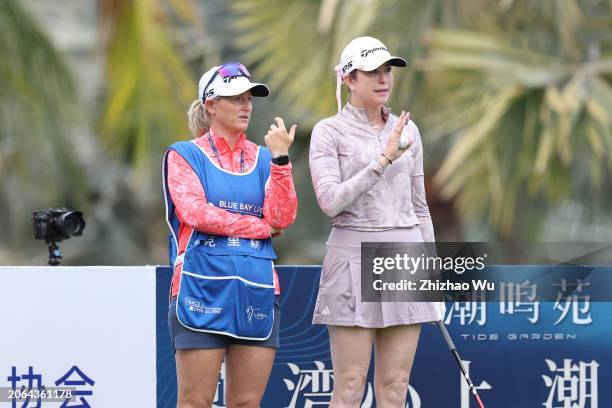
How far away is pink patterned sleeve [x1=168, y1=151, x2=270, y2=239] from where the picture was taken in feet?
17.7

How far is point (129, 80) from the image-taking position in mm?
11984

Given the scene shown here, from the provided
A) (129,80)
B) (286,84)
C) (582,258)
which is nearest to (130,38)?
(129,80)

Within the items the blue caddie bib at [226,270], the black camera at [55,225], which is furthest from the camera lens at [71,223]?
the blue caddie bib at [226,270]

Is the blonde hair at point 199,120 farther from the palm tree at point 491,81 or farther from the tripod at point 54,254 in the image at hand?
the palm tree at point 491,81

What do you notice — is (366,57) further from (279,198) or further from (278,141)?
(279,198)

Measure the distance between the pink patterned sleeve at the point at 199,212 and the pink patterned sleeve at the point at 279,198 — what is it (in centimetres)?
5

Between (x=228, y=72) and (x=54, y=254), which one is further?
(x=54, y=254)

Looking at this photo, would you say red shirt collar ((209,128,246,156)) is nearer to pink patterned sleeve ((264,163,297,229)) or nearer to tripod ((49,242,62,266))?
pink patterned sleeve ((264,163,297,229))

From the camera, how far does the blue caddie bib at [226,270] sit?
543 cm

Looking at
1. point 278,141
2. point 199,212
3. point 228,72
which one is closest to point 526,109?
point 228,72

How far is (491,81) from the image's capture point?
33.5ft

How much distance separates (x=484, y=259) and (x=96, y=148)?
884 cm

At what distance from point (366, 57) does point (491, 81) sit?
4701 millimetres

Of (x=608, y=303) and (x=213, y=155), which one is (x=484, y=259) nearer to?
(x=608, y=303)
